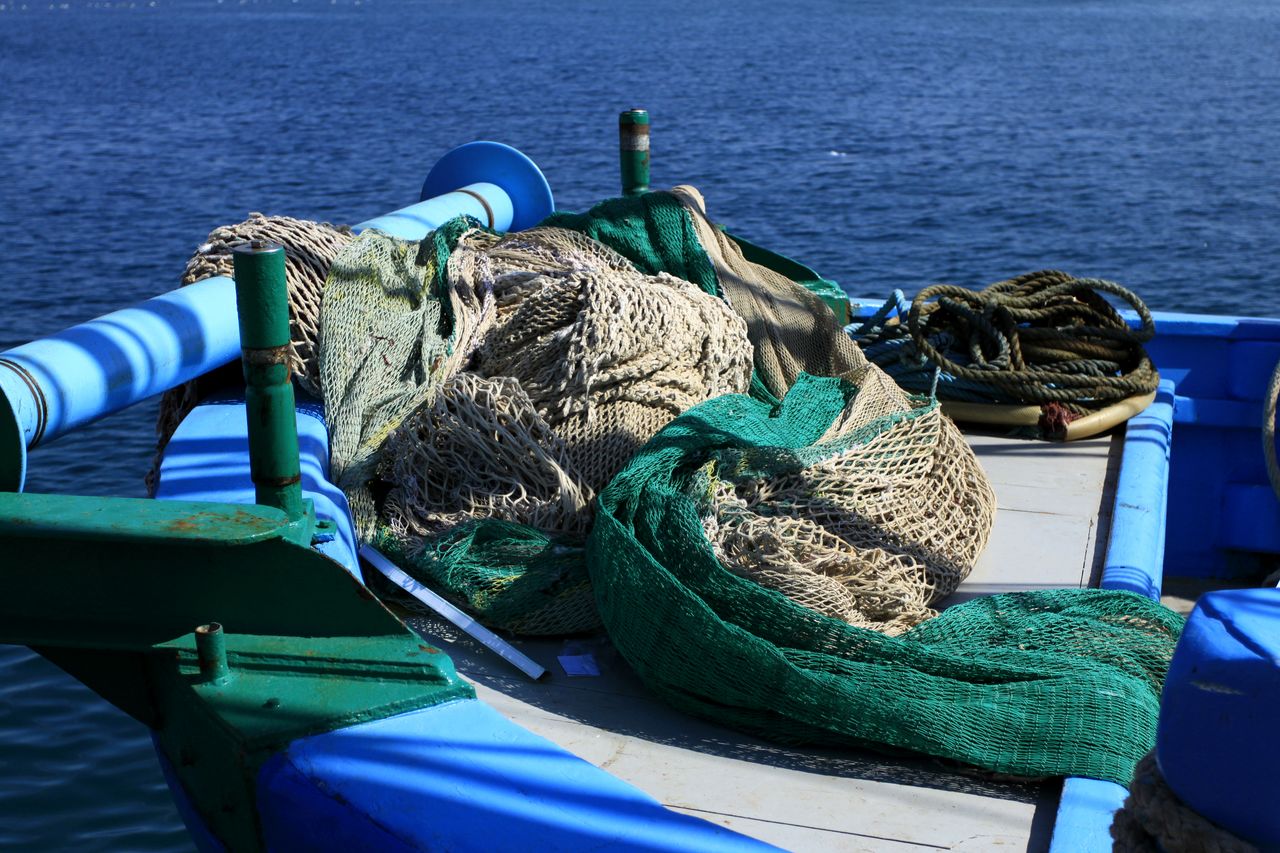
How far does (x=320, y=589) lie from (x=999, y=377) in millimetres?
3564

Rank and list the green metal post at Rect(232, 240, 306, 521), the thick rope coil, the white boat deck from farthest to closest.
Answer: the green metal post at Rect(232, 240, 306, 521)
the white boat deck
the thick rope coil

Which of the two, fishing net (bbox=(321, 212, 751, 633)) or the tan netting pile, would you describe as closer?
fishing net (bbox=(321, 212, 751, 633))

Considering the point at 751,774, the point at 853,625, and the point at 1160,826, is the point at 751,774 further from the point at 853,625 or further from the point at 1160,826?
the point at 1160,826

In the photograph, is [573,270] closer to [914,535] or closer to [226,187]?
[914,535]

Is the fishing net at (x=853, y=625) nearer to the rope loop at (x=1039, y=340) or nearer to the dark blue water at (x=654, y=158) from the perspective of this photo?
the rope loop at (x=1039, y=340)

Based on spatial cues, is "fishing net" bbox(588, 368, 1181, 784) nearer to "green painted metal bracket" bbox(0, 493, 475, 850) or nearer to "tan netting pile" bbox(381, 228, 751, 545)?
"tan netting pile" bbox(381, 228, 751, 545)

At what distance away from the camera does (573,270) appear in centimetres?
525

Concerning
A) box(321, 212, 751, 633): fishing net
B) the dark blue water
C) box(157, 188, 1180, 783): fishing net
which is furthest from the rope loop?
the dark blue water

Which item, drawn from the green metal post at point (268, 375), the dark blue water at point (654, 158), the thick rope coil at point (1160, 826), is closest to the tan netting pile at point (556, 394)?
the green metal post at point (268, 375)

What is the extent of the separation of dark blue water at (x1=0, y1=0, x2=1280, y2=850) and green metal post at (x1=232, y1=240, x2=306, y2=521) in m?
3.04

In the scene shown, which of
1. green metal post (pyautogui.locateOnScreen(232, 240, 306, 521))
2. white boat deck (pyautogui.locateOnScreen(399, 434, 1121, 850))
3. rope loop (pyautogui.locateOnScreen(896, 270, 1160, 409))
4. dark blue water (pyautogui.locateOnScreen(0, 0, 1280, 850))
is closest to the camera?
white boat deck (pyautogui.locateOnScreen(399, 434, 1121, 850))

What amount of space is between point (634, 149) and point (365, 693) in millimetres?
4558

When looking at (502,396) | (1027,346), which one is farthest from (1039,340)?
(502,396)

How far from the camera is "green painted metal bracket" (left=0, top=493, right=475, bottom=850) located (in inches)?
124
